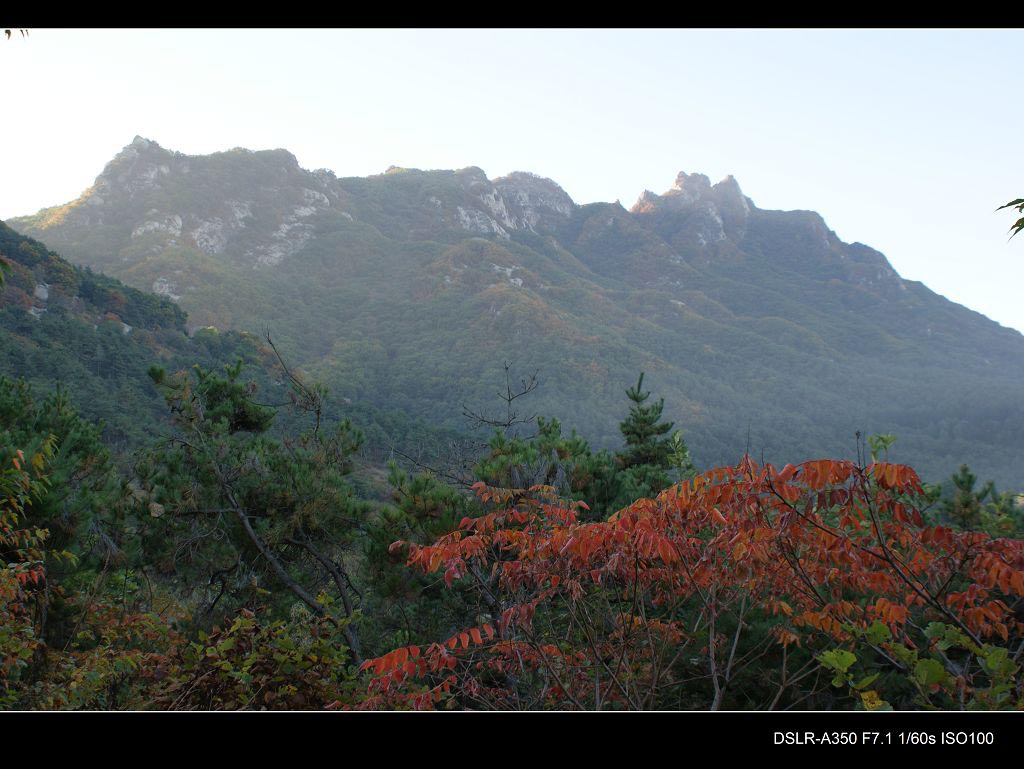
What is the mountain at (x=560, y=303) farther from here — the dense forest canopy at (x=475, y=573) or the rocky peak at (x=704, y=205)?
the dense forest canopy at (x=475, y=573)

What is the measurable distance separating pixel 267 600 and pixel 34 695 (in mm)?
3525

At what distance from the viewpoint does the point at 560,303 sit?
106 meters

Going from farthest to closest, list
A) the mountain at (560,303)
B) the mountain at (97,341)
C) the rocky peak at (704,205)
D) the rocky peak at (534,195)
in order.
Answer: the rocky peak at (534,195)
the rocky peak at (704,205)
the mountain at (560,303)
the mountain at (97,341)

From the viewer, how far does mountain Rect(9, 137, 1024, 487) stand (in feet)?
236

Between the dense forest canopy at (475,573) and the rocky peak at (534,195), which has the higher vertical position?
the rocky peak at (534,195)

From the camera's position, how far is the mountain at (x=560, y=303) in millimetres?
72062

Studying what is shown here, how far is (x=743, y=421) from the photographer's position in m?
73.6

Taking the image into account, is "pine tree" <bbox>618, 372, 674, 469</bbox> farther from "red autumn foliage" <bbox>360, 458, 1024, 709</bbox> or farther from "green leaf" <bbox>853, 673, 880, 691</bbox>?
"green leaf" <bbox>853, 673, 880, 691</bbox>

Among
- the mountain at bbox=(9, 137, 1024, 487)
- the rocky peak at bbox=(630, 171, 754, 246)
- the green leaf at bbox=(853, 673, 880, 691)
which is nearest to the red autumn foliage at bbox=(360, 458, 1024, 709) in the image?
the green leaf at bbox=(853, 673, 880, 691)

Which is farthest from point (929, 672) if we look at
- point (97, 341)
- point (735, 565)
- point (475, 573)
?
point (97, 341)

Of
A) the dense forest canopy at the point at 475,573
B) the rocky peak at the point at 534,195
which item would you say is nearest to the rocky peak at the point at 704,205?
the rocky peak at the point at 534,195

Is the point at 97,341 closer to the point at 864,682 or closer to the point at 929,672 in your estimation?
the point at 864,682
